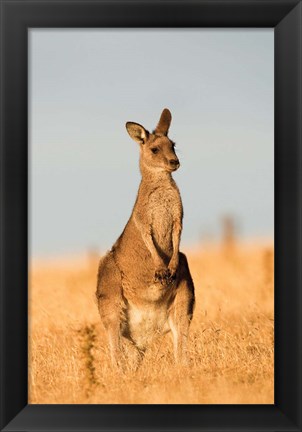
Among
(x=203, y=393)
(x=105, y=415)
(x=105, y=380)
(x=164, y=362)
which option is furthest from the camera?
(x=164, y=362)

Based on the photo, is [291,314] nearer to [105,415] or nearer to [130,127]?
[105,415]

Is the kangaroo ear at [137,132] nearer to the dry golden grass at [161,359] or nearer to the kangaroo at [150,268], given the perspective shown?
the kangaroo at [150,268]

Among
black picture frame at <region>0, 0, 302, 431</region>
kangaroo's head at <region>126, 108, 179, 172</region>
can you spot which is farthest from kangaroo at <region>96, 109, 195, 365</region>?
black picture frame at <region>0, 0, 302, 431</region>

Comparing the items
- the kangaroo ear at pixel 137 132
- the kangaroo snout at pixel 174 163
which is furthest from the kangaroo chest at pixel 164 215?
the kangaroo ear at pixel 137 132

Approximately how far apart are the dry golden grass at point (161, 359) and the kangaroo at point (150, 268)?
9.9 inches

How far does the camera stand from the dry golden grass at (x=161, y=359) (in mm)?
7309

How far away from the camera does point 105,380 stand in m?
7.84

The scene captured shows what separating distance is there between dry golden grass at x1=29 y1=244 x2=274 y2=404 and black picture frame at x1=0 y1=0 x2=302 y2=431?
35 centimetres

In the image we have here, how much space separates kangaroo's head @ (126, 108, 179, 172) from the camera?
913 cm

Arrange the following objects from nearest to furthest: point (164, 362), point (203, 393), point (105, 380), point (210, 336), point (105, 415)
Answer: point (105, 415) < point (203, 393) < point (105, 380) < point (164, 362) < point (210, 336)

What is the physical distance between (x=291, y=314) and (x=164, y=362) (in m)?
2.06

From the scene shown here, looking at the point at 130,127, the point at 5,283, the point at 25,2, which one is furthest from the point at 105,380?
the point at 25,2

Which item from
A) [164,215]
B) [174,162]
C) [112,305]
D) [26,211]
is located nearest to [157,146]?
[174,162]

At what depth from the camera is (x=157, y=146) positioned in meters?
9.19
